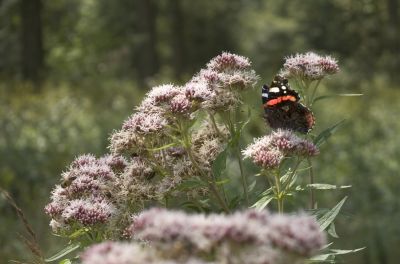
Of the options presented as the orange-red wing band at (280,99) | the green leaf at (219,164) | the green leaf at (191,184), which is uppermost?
the orange-red wing band at (280,99)

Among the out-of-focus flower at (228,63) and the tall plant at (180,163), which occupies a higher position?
the out-of-focus flower at (228,63)

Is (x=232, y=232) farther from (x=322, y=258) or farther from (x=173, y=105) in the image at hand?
(x=173, y=105)

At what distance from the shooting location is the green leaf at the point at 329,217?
2602 mm

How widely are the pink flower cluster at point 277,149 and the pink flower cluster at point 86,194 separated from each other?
62 cm

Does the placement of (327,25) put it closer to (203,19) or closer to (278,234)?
(203,19)

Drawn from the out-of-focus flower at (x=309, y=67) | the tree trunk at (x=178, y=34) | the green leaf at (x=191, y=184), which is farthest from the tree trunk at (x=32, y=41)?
the green leaf at (x=191, y=184)

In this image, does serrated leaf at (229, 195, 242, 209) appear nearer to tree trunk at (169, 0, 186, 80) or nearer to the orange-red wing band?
the orange-red wing band

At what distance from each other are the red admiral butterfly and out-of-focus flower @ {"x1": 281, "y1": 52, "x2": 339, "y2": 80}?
72 mm

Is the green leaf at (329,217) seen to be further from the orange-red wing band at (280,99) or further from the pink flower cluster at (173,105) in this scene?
the orange-red wing band at (280,99)

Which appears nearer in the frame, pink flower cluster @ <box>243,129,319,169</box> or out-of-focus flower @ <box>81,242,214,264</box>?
out-of-focus flower @ <box>81,242,214,264</box>

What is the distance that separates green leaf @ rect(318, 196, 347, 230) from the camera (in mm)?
2602

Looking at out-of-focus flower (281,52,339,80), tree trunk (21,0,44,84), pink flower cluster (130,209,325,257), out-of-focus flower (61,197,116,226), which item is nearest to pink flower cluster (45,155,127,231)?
out-of-focus flower (61,197,116,226)

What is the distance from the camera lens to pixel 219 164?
2.98 metres

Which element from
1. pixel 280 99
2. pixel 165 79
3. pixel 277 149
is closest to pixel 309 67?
pixel 280 99
